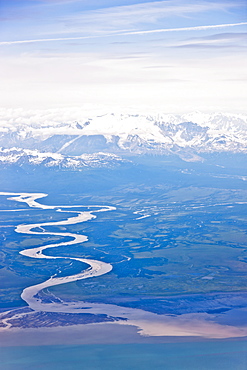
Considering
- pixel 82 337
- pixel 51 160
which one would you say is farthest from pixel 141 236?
pixel 51 160

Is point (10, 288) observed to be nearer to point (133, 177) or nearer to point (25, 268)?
point (25, 268)

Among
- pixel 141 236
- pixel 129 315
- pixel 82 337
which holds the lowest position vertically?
pixel 141 236

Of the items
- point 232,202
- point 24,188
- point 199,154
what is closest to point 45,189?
point 24,188

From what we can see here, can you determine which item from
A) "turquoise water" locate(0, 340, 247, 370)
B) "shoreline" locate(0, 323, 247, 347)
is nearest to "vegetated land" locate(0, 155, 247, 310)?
"shoreline" locate(0, 323, 247, 347)

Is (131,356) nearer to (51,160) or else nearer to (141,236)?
(141,236)

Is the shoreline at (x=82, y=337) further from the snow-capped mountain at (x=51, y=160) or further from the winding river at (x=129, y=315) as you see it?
the snow-capped mountain at (x=51, y=160)

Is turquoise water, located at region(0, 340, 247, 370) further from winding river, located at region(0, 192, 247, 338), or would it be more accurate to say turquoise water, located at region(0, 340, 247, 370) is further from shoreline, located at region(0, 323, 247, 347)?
winding river, located at region(0, 192, 247, 338)
